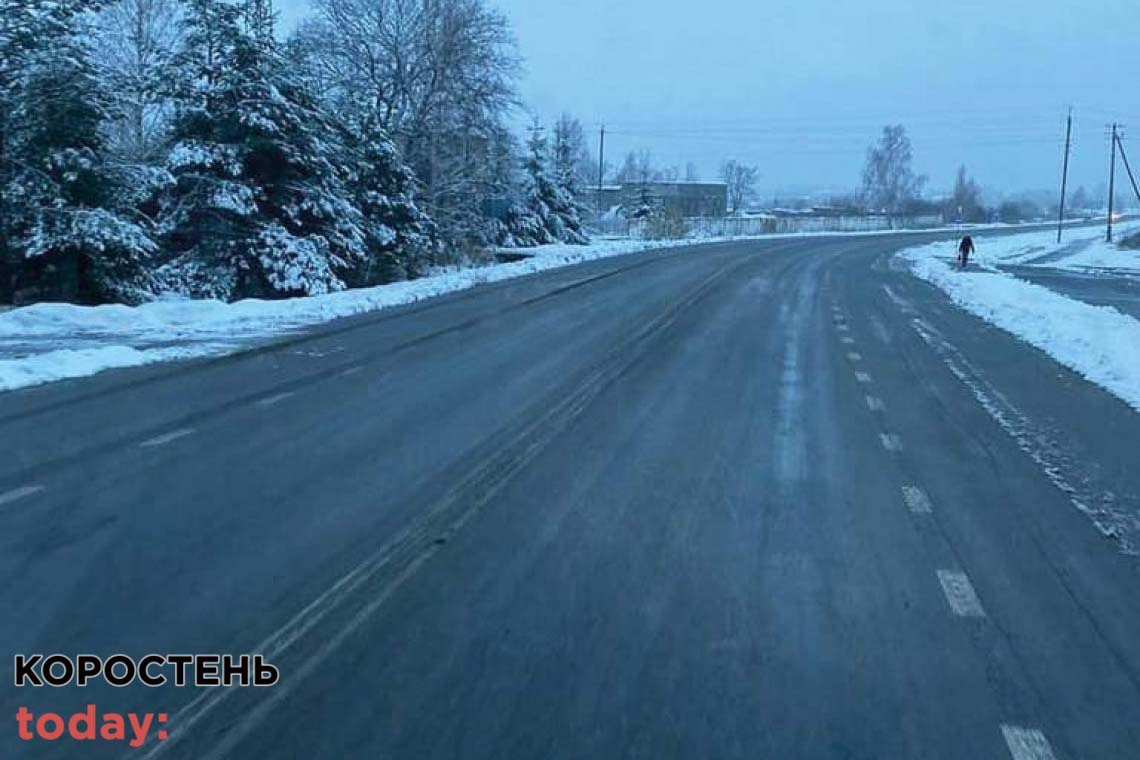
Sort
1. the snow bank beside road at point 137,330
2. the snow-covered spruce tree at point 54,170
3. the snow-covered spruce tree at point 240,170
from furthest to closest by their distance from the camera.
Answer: the snow-covered spruce tree at point 240,170 < the snow-covered spruce tree at point 54,170 < the snow bank beside road at point 137,330

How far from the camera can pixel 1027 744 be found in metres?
4.18

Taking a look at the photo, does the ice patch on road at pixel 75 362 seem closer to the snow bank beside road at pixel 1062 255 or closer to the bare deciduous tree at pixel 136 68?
the bare deciduous tree at pixel 136 68

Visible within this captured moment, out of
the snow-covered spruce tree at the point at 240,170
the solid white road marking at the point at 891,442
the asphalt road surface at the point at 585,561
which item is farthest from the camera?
the snow-covered spruce tree at the point at 240,170

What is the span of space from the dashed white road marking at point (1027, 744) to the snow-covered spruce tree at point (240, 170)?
25.2 metres

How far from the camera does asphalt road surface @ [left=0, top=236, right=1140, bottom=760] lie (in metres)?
4.32

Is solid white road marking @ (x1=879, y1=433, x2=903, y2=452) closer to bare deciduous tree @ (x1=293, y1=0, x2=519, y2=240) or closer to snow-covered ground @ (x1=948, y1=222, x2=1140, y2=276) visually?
bare deciduous tree @ (x1=293, y1=0, x2=519, y2=240)

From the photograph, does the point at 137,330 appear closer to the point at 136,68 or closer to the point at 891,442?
the point at 891,442

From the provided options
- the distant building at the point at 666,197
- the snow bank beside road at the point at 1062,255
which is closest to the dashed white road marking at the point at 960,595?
the snow bank beside road at the point at 1062,255

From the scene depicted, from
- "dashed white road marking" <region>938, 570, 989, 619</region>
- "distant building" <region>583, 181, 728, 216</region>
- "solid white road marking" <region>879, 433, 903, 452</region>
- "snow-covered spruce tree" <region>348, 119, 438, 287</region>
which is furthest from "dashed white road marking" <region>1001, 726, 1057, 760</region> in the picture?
"distant building" <region>583, 181, 728, 216</region>

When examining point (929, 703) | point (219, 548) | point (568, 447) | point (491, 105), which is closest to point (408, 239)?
point (491, 105)

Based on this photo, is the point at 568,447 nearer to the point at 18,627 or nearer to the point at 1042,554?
the point at 1042,554

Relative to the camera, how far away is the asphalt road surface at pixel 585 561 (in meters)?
4.32

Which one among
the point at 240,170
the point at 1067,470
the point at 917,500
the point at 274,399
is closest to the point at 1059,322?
the point at 1067,470

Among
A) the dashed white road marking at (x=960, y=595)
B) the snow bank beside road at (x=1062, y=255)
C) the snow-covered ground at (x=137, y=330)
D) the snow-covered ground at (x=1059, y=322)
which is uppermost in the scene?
the dashed white road marking at (x=960, y=595)
